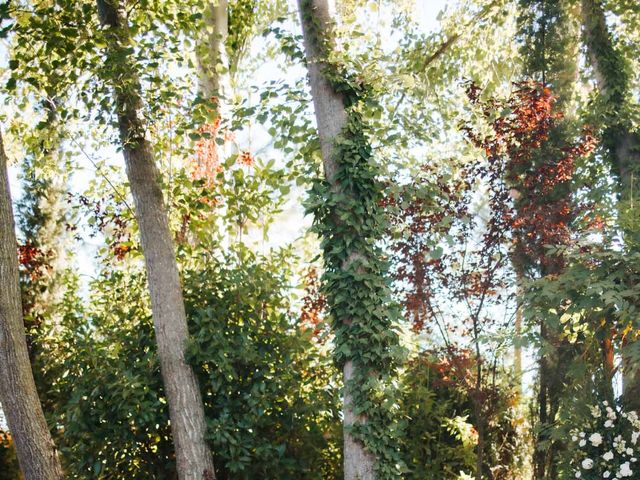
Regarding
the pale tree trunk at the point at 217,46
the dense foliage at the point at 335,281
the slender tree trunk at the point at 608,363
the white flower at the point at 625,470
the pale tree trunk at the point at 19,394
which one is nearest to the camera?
the pale tree trunk at the point at 19,394

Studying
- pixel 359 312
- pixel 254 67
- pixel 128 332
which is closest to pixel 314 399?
pixel 359 312

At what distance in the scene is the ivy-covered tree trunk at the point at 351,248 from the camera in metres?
4.62

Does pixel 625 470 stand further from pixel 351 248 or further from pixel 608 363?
pixel 351 248

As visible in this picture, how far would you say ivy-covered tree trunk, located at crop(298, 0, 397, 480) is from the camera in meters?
4.62

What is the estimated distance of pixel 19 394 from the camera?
4629mm

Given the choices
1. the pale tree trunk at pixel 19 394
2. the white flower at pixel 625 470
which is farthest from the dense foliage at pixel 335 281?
the pale tree trunk at pixel 19 394

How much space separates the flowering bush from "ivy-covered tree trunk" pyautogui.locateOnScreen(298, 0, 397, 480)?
1.60m

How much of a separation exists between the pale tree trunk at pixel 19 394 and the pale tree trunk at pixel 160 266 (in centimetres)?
91

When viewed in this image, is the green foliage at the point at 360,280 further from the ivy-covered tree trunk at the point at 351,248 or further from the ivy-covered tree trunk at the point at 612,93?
the ivy-covered tree trunk at the point at 612,93

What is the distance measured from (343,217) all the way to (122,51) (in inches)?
83.2

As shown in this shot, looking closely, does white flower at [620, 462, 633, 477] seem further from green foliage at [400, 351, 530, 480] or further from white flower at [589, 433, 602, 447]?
green foliage at [400, 351, 530, 480]

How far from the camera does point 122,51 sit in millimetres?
5117

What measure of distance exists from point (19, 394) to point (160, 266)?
1328 millimetres

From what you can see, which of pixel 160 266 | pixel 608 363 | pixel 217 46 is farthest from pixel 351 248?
pixel 217 46
